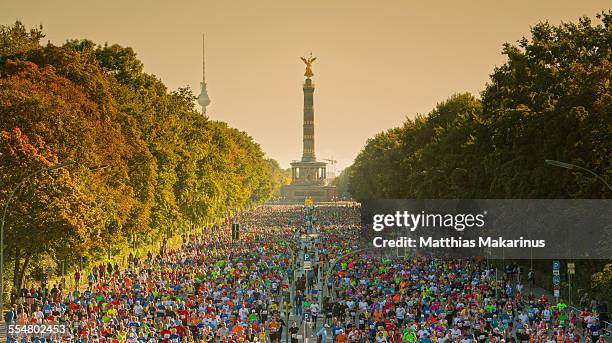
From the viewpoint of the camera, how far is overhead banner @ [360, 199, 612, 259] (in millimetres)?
45438

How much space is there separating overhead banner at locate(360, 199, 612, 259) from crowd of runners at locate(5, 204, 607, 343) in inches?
67.3

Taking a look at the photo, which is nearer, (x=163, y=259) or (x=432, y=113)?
(x=163, y=259)

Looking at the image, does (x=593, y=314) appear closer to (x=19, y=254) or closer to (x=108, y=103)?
(x=19, y=254)

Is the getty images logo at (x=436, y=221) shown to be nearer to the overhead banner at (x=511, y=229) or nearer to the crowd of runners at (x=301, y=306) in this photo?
the overhead banner at (x=511, y=229)

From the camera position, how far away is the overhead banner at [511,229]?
149 ft

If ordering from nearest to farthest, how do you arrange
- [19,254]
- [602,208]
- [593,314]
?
1. [593,314]
2. [602,208]
3. [19,254]

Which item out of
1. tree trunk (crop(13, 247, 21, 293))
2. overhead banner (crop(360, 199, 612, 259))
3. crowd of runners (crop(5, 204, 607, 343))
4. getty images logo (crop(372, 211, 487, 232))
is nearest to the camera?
crowd of runners (crop(5, 204, 607, 343))

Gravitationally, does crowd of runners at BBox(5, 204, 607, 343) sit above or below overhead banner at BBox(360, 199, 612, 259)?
below

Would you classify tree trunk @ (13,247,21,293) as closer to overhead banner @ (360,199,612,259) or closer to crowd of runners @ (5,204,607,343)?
crowd of runners @ (5,204,607,343)

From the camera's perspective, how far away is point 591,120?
4581cm

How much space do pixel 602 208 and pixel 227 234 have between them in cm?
6032


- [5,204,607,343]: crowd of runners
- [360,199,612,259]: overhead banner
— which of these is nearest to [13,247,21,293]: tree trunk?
[5,204,607,343]: crowd of runners

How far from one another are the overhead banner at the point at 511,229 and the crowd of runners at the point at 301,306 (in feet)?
5.61

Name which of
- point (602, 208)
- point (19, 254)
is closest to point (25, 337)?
point (19, 254)
